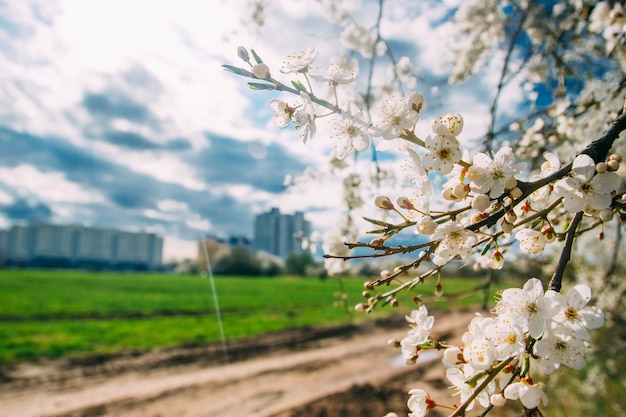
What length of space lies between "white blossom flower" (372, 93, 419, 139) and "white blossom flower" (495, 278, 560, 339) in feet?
1.83

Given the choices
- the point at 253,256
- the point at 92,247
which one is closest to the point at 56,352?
the point at 253,256

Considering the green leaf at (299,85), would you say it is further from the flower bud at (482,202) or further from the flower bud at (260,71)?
the flower bud at (482,202)

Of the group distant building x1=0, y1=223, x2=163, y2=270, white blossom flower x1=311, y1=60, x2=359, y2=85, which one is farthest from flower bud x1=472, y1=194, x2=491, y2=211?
distant building x1=0, y1=223, x2=163, y2=270

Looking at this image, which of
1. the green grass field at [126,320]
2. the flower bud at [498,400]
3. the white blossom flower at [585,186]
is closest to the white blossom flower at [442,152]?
the white blossom flower at [585,186]

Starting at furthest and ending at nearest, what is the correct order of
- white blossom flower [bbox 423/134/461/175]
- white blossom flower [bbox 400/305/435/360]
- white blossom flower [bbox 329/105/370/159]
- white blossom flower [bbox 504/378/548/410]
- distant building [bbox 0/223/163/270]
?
distant building [bbox 0/223/163/270] → white blossom flower [bbox 400/305/435/360] → white blossom flower [bbox 329/105/370/159] → white blossom flower [bbox 423/134/461/175] → white blossom flower [bbox 504/378/548/410]

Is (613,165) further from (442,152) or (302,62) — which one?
(302,62)

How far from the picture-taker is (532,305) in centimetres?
113

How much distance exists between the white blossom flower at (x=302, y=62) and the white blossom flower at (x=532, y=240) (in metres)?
0.87

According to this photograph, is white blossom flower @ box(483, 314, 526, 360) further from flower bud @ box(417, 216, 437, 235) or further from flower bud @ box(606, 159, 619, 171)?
flower bud @ box(606, 159, 619, 171)

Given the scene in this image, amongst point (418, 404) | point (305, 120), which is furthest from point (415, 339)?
point (305, 120)

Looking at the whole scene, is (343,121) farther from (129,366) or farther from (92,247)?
(92,247)

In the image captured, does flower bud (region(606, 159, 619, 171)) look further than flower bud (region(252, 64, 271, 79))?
No

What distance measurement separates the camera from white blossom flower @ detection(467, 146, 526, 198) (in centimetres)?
109

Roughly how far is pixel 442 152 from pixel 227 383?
7713 mm
